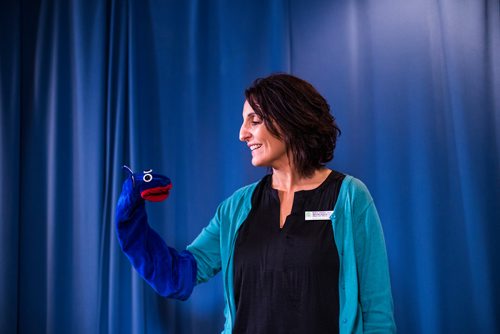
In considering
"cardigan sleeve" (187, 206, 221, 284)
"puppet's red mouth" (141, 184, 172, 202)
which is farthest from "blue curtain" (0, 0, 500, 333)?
"puppet's red mouth" (141, 184, 172, 202)

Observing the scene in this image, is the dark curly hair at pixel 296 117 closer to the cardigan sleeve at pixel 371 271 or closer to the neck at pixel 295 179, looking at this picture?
the neck at pixel 295 179

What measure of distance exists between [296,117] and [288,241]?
362mm

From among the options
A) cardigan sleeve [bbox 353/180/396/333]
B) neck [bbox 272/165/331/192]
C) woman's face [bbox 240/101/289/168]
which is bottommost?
cardigan sleeve [bbox 353/180/396/333]

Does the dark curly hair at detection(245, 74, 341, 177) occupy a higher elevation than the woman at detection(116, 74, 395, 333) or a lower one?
higher

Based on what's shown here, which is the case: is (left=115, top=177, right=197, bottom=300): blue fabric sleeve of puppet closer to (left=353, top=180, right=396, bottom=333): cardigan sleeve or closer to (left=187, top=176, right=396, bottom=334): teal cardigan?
(left=187, top=176, right=396, bottom=334): teal cardigan

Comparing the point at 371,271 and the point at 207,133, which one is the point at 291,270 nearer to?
the point at 371,271

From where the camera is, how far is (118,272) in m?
1.67

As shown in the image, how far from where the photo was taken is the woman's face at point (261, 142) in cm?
123

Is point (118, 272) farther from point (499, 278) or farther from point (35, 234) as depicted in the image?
point (499, 278)

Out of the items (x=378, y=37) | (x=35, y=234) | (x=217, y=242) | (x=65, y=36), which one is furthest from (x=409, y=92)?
(x=35, y=234)

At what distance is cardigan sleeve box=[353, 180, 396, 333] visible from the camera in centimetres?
107

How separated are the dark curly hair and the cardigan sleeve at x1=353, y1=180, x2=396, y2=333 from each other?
0.21 metres

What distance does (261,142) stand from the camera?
4.02 feet

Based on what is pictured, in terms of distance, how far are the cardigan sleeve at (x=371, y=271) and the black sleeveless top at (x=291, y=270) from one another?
69mm
